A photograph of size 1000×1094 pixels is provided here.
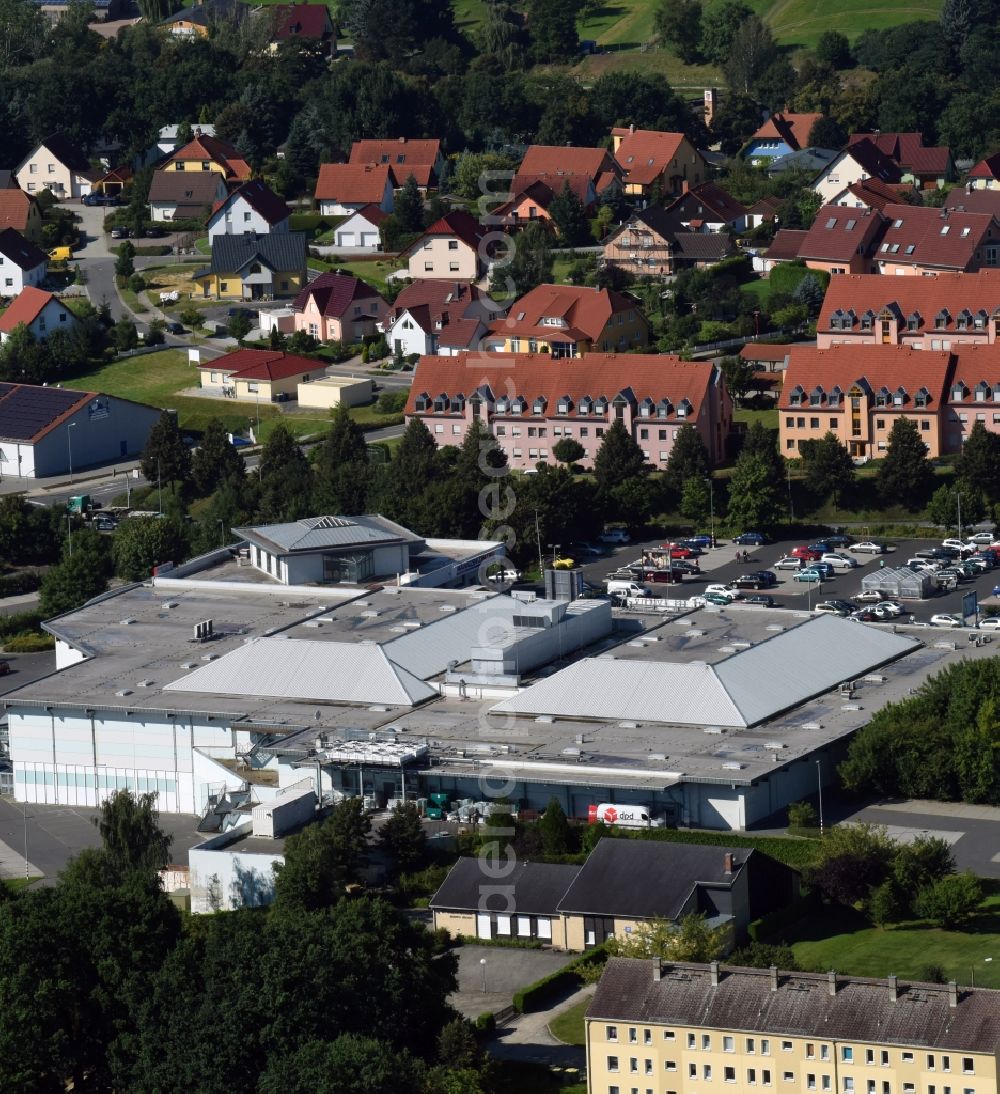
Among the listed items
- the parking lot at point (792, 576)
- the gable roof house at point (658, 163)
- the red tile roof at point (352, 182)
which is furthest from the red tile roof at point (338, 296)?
the parking lot at point (792, 576)

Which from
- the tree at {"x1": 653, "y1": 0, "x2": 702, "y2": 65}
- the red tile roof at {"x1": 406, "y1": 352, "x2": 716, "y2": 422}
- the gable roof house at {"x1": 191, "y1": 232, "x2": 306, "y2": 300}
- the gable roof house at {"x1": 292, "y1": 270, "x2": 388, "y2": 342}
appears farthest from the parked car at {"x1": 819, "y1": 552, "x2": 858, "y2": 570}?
the tree at {"x1": 653, "y1": 0, "x2": 702, "y2": 65}

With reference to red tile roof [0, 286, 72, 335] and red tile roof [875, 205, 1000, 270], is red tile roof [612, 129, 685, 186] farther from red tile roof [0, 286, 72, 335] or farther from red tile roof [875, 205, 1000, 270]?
red tile roof [0, 286, 72, 335]

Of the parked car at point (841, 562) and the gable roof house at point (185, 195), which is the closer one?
the parked car at point (841, 562)

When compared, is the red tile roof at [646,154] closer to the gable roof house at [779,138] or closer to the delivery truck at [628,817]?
the gable roof house at [779,138]

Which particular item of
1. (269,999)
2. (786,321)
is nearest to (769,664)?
(269,999)

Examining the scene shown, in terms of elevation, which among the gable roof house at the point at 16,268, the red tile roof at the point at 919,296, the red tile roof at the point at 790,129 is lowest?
the gable roof house at the point at 16,268

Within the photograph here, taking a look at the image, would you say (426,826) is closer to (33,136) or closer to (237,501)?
(237,501)

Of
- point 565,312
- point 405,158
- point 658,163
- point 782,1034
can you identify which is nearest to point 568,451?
point 565,312
